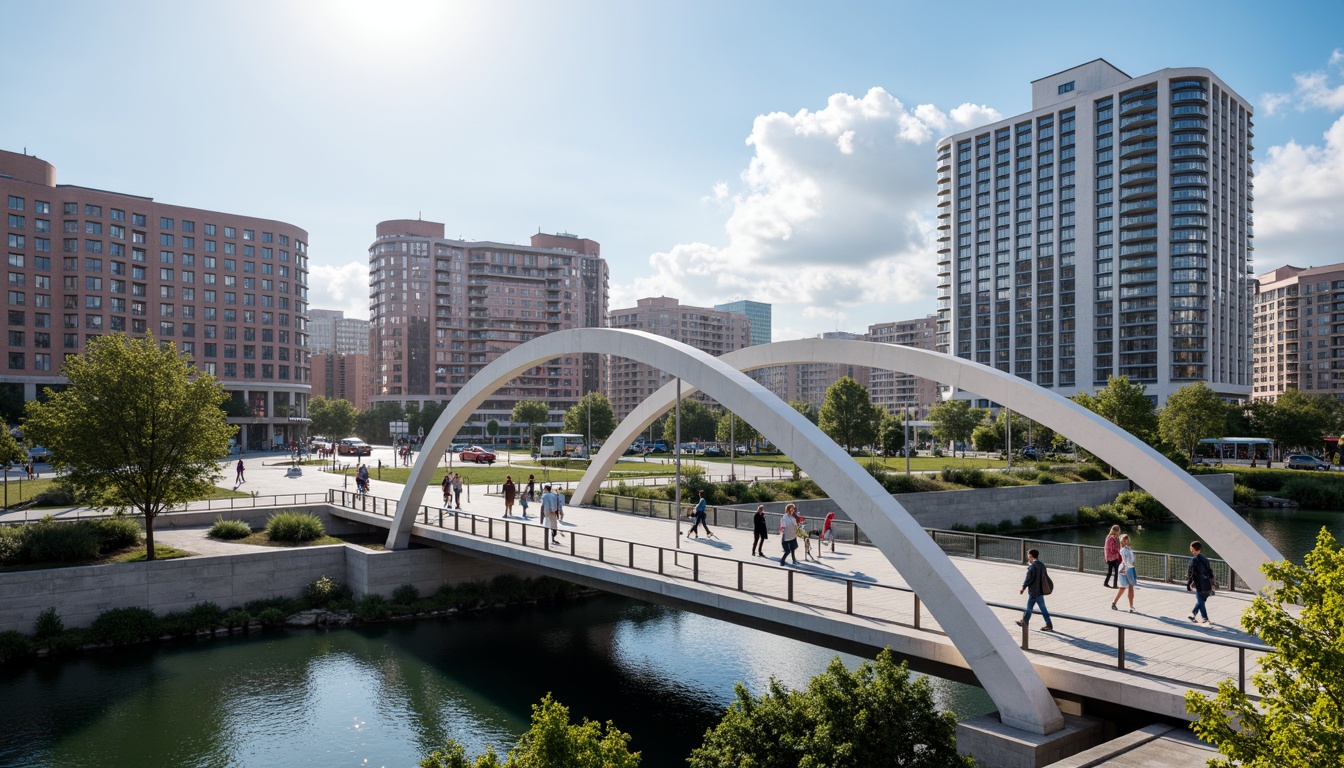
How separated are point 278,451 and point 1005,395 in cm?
7757

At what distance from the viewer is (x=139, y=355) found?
2706 centimetres

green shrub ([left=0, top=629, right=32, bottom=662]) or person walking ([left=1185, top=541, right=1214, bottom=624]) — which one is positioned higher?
person walking ([left=1185, top=541, right=1214, bottom=624])

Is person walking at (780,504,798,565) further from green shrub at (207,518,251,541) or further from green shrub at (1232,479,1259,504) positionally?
green shrub at (1232,479,1259,504)

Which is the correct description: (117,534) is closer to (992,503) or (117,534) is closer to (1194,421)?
(992,503)

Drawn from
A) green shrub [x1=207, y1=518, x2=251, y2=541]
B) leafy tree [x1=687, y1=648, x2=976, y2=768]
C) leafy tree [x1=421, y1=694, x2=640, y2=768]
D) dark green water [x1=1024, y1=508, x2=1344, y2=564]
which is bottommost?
dark green water [x1=1024, y1=508, x2=1344, y2=564]

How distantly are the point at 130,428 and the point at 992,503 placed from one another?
3946cm

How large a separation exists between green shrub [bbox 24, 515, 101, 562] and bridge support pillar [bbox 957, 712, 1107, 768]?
26.1 m

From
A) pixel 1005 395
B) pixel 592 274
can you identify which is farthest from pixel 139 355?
pixel 592 274

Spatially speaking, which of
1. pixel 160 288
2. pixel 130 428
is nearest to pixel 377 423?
pixel 160 288

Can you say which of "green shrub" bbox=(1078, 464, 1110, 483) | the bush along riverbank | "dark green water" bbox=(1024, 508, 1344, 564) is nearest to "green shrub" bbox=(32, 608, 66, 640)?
the bush along riverbank

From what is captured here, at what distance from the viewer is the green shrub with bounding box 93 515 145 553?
89.0 feet

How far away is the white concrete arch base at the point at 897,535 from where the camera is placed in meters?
11.3

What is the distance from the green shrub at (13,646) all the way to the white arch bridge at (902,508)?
11899mm

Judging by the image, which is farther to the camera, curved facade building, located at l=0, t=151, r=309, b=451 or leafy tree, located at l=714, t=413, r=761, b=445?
leafy tree, located at l=714, t=413, r=761, b=445
